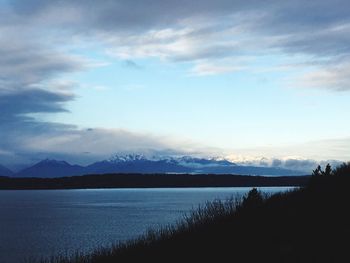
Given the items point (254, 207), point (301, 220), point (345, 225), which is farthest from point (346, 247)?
point (254, 207)

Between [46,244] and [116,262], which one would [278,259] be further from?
[46,244]

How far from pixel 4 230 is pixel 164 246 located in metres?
54.1

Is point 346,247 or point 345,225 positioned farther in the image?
point 345,225

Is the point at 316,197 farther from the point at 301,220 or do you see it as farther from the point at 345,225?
the point at 345,225

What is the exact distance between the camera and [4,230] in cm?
6819

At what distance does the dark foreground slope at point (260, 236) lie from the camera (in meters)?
14.2

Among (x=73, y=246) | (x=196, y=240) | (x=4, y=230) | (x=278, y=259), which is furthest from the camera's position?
(x=4, y=230)

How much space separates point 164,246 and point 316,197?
839cm

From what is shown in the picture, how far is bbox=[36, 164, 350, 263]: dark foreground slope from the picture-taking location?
14180 millimetres

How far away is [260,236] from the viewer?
17250 mm

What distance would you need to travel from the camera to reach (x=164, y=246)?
755 inches

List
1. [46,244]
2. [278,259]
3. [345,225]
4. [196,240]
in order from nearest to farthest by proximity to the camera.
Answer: [278,259] < [345,225] < [196,240] < [46,244]

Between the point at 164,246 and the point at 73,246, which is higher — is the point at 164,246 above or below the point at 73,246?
above

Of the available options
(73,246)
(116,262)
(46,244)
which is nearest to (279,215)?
(116,262)
